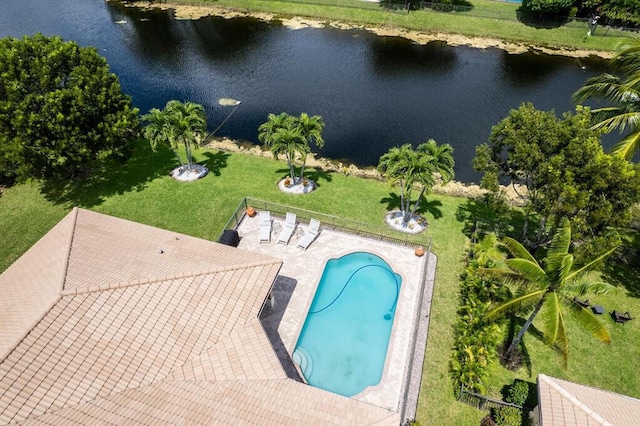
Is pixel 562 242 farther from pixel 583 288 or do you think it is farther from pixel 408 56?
pixel 408 56

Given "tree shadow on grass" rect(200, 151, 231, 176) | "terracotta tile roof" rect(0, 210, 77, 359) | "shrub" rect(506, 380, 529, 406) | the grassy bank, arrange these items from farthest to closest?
1. the grassy bank
2. "tree shadow on grass" rect(200, 151, 231, 176)
3. "shrub" rect(506, 380, 529, 406)
4. "terracotta tile roof" rect(0, 210, 77, 359)

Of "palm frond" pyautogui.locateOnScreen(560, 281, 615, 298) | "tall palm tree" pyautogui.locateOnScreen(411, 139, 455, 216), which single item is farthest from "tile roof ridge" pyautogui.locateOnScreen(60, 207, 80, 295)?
"palm frond" pyautogui.locateOnScreen(560, 281, 615, 298)

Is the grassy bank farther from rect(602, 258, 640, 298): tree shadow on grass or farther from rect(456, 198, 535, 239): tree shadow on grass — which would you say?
rect(602, 258, 640, 298): tree shadow on grass

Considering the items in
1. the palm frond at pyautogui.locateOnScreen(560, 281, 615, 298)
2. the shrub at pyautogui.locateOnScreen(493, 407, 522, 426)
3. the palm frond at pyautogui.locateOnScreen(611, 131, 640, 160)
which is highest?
the palm frond at pyautogui.locateOnScreen(611, 131, 640, 160)

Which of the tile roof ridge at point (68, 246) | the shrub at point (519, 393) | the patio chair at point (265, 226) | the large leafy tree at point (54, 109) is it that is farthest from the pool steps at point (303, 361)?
the large leafy tree at point (54, 109)

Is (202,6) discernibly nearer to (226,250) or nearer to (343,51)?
(343,51)

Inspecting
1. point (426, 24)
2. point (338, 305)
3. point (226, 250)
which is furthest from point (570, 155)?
point (426, 24)

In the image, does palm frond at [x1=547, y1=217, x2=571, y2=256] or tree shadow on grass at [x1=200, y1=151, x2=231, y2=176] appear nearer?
palm frond at [x1=547, y1=217, x2=571, y2=256]
